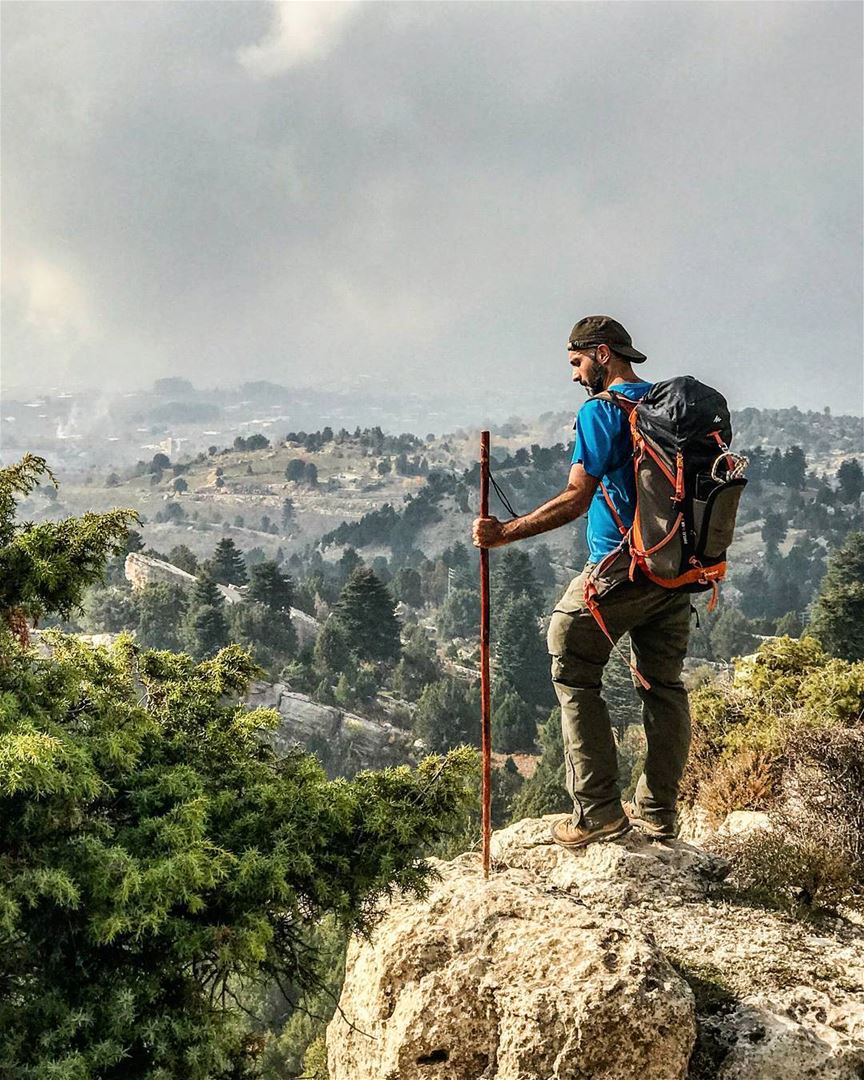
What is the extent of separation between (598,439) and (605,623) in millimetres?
1019

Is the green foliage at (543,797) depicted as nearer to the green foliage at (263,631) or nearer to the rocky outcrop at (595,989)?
the rocky outcrop at (595,989)

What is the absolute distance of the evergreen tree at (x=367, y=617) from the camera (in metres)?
69.1

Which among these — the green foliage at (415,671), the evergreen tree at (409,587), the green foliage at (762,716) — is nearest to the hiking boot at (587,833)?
the green foliage at (762,716)

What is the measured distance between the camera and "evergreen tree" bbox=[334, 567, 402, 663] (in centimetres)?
6912

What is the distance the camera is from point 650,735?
520 centimetres

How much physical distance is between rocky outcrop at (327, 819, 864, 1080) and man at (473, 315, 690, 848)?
0.53 meters

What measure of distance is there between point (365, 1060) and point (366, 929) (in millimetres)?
564

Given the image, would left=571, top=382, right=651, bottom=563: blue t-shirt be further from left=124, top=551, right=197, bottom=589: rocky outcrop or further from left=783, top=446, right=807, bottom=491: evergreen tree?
left=783, top=446, right=807, bottom=491: evergreen tree

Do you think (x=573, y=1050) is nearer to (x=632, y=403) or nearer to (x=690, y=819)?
(x=632, y=403)

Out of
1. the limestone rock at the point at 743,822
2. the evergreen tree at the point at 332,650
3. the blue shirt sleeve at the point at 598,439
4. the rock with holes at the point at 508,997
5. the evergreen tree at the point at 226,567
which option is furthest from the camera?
the evergreen tree at the point at 226,567

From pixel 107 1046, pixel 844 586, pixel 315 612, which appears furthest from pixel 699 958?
pixel 315 612

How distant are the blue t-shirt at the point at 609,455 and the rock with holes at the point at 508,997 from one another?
73.7 inches

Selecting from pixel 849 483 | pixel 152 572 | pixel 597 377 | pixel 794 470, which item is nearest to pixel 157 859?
pixel 597 377

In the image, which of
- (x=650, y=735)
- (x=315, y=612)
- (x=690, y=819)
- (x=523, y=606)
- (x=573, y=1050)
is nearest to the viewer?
(x=573, y=1050)
